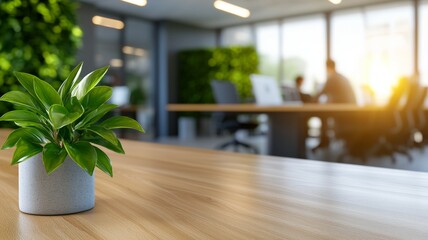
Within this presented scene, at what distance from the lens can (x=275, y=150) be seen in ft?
16.2

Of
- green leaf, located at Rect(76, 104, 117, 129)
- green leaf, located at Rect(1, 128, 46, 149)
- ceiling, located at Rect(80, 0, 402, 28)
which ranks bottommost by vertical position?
green leaf, located at Rect(1, 128, 46, 149)

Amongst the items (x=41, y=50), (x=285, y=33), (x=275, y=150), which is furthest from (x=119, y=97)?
(x=285, y=33)

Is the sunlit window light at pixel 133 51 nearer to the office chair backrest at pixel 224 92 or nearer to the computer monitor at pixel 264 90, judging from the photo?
the office chair backrest at pixel 224 92

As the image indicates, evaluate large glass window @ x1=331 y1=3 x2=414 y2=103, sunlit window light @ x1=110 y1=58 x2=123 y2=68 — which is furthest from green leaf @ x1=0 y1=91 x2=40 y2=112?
sunlit window light @ x1=110 y1=58 x2=123 y2=68

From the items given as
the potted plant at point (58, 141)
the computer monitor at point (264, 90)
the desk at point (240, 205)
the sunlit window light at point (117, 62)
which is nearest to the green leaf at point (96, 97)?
the potted plant at point (58, 141)

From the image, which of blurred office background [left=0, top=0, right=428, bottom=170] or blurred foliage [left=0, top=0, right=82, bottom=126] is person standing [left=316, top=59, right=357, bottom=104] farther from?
blurred foliage [left=0, top=0, right=82, bottom=126]

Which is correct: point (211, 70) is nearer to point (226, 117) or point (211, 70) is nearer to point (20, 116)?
point (226, 117)

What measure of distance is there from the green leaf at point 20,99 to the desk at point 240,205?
0.54 feet

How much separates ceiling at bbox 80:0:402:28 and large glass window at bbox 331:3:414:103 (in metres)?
0.38

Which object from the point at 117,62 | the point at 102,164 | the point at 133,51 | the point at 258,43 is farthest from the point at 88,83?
the point at 258,43

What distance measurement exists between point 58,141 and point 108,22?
9.21m

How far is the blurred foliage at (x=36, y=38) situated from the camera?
4227 millimetres

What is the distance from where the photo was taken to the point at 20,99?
2.05ft

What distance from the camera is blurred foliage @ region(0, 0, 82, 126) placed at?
13.9 ft
